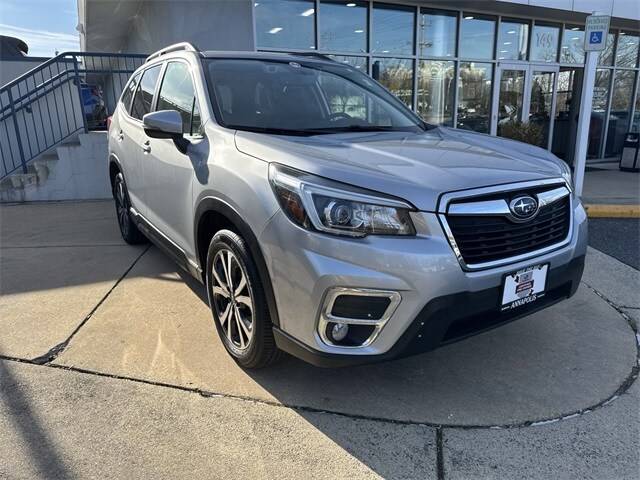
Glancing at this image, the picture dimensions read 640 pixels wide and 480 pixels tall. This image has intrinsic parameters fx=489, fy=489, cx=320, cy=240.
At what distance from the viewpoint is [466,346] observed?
10.5ft

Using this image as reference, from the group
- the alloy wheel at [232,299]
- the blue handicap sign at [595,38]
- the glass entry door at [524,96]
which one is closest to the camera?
the alloy wheel at [232,299]

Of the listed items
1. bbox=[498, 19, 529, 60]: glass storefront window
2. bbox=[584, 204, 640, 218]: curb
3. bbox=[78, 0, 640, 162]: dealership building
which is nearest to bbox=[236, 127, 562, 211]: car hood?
bbox=[584, 204, 640, 218]: curb

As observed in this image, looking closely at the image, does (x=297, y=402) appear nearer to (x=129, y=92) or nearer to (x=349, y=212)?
(x=349, y=212)

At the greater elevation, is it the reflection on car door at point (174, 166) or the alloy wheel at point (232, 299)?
the reflection on car door at point (174, 166)

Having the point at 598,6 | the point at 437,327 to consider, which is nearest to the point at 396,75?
the point at 598,6

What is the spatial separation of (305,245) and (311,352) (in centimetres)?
51

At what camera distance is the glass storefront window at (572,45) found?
12177 mm

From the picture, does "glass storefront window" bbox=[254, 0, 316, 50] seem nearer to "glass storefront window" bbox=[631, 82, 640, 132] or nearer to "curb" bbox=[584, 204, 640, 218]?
"curb" bbox=[584, 204, 640, 218]

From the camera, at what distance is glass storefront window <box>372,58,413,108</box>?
33.3 ft

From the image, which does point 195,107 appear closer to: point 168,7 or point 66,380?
point 66,380

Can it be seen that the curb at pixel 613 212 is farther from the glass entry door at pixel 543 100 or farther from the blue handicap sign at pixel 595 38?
the glass entry door at pixel 543 100

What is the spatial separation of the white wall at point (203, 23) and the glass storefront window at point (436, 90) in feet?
13.2

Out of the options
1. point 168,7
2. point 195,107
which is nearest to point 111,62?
point 168,7

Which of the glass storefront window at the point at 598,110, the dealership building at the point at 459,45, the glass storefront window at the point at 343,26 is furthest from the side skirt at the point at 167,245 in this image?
the glass storefront window at the point at 598,110
